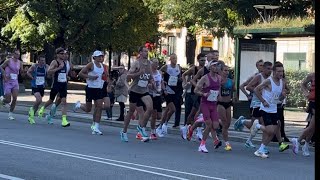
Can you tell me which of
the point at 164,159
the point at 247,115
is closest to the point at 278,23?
the point at 247,115

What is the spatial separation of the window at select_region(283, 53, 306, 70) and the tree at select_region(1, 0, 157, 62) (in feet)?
29.0

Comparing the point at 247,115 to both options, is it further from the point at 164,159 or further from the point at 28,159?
the point at 28,159

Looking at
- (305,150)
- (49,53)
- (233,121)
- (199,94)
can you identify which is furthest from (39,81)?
(49,53)

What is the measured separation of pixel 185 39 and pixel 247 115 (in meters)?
38.9

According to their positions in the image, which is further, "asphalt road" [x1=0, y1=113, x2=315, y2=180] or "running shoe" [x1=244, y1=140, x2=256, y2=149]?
"running shoe" [x1=244, y1=140, x2=256, y2=149]

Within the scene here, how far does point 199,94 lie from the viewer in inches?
464

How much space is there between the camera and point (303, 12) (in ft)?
96.7

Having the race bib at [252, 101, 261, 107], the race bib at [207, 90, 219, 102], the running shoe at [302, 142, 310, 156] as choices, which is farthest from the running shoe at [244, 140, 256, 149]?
the race bib at [207, 90, 219, 102]

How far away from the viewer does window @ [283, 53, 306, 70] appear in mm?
30978

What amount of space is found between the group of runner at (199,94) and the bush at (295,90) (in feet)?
32.2

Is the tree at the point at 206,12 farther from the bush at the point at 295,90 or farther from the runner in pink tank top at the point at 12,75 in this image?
the runner in pink tank top at the point at 12,75

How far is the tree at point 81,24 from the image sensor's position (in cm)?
3180

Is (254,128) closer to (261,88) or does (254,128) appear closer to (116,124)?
(261,88)

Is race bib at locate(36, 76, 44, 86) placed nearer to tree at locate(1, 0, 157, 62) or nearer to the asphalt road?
the asphalt road
